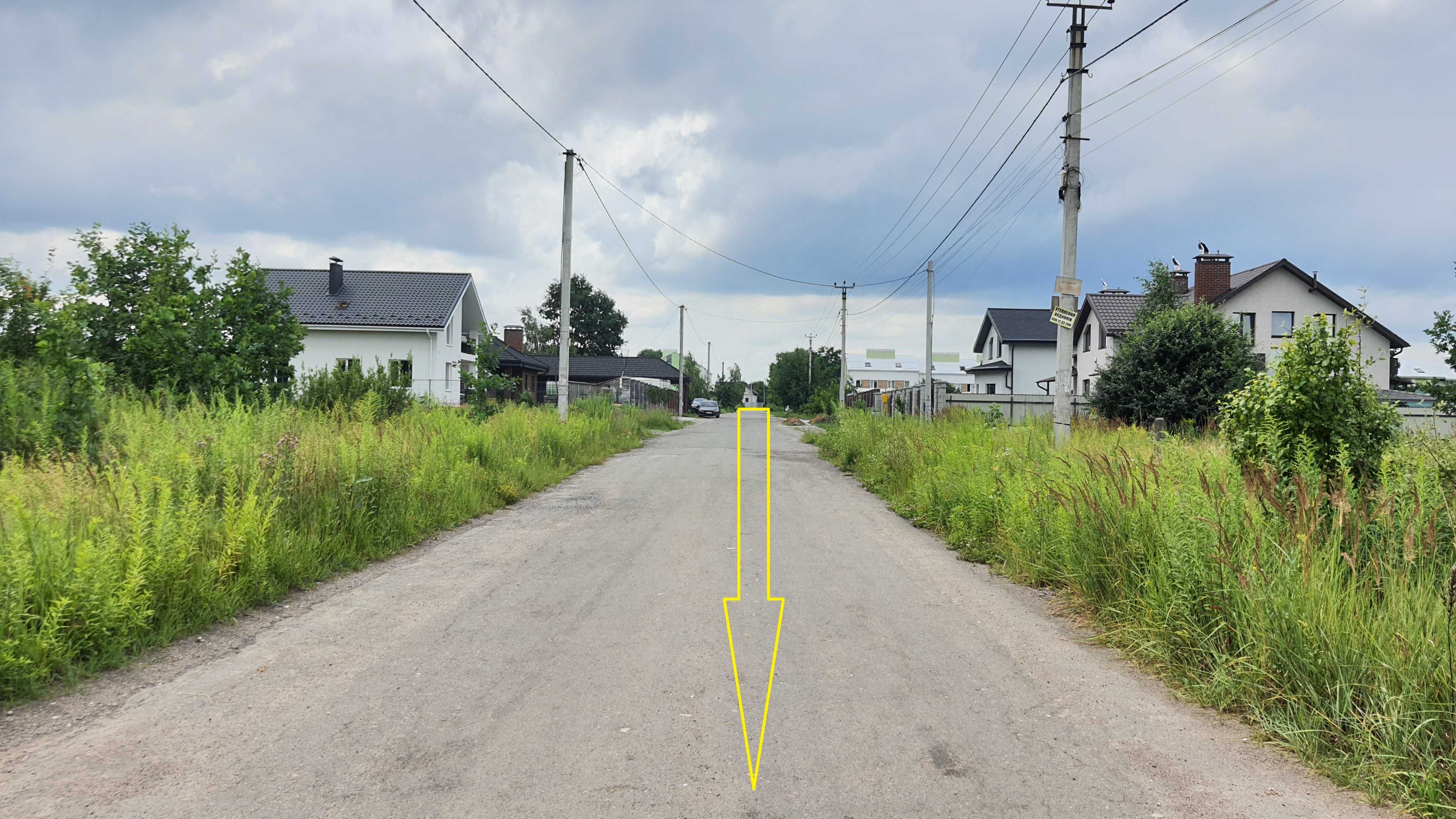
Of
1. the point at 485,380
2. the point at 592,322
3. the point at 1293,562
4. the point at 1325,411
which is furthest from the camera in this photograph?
the point at 592,322

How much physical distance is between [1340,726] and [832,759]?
2261 millimetres

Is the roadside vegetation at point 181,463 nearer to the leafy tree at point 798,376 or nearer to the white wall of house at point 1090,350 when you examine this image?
the white wall of house at point 1090,350

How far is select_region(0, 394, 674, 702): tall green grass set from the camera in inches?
169

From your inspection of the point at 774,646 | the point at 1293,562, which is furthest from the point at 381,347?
the point at 1293,562

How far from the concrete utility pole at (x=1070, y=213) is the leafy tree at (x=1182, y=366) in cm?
1231

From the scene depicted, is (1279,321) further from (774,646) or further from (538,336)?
(538,336)

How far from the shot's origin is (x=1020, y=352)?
5447 cm

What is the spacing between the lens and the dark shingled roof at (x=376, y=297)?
111 ft

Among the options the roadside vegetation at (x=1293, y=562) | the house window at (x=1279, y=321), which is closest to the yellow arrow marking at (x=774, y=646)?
the roadside vegetation at (x=1293, y=562)

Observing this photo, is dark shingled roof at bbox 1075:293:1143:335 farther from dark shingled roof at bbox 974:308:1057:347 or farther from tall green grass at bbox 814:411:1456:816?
tall green grass at bbox 814:411:1456:816

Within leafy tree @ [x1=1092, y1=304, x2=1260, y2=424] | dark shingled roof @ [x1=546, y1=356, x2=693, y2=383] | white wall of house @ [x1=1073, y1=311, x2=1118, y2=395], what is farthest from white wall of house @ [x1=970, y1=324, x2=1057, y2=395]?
dark shingled roof @ [x1=546, y1=356, x2=693, y2=383]

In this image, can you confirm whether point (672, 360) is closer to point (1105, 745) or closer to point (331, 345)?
point (331, 345)

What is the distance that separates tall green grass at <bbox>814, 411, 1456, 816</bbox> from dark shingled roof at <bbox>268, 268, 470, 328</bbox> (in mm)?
31398

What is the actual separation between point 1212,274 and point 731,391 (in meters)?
75.5
